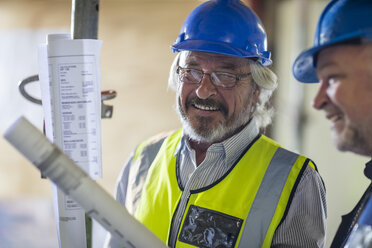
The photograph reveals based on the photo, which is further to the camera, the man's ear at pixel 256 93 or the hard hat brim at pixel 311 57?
the man's ear at pixel 256 93

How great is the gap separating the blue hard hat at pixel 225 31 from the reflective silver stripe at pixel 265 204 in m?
0.54

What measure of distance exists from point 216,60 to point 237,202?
68cm

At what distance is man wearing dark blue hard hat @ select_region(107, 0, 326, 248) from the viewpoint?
183cm

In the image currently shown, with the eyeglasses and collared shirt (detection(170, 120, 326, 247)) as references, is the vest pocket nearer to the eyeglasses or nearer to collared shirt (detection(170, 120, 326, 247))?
collared shirt (detection(170, 120, 326, 247))

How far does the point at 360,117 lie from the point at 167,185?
1048 mm

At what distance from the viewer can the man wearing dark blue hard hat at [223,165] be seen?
1828 millimetres

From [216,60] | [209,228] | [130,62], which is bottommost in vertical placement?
[209,228]

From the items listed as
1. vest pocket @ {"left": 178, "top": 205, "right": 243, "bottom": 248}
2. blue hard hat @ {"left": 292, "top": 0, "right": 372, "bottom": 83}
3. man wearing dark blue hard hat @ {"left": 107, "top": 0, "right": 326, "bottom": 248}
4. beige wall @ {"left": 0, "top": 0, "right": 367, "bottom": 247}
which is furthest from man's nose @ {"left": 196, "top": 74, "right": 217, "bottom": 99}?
beige wall @ {"left": 0, "top": 0, "right": 367, "bottom": 247}

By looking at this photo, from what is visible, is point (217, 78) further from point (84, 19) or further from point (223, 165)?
point (84, 19)

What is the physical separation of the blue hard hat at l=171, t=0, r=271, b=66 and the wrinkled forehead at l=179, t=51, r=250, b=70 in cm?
7

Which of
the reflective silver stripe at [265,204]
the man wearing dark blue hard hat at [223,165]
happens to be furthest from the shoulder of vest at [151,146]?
→ the reflective silver stripe at [265,204]

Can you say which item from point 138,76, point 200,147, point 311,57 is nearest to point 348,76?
point 311,57

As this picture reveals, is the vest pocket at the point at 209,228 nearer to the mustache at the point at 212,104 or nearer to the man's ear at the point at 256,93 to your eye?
the mustache at the point at 212,104

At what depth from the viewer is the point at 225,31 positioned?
2.06 metres
